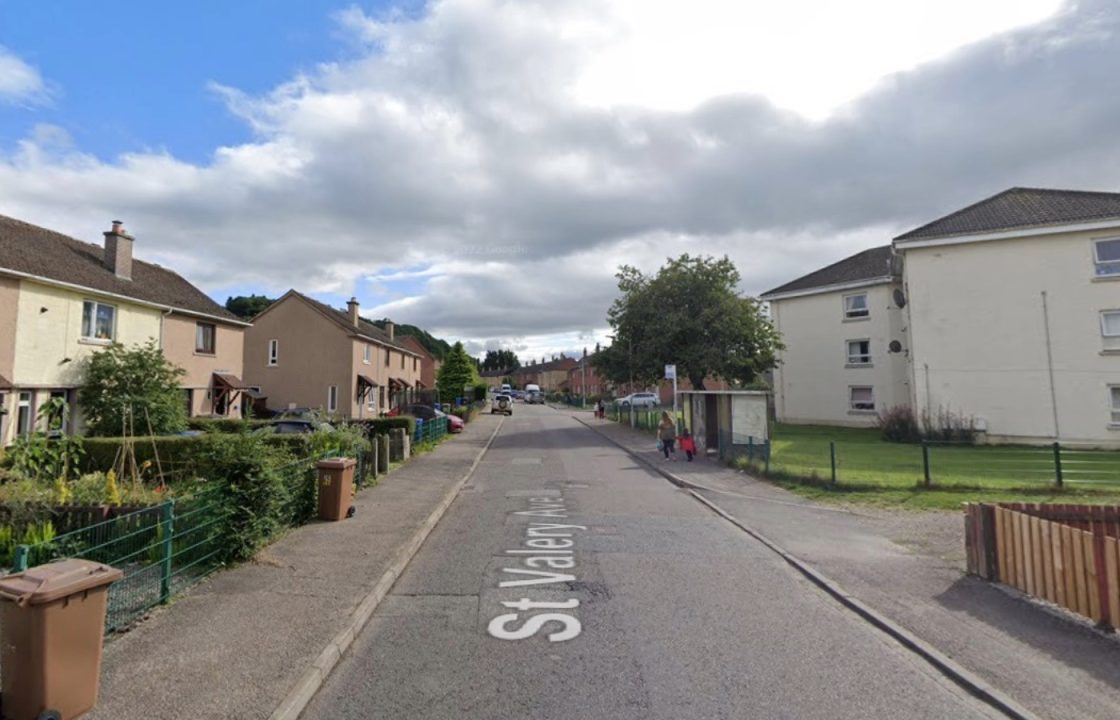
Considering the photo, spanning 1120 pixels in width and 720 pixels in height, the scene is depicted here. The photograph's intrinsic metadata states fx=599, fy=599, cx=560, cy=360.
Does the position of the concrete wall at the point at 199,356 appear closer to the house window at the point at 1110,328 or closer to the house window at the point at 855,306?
the house window at the point at 855,306

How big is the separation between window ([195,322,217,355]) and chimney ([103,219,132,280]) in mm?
3612

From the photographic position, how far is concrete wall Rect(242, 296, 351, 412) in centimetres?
3512

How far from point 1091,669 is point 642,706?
3764 millimetres

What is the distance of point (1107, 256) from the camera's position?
71.7 ft

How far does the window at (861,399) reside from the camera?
1197 inches

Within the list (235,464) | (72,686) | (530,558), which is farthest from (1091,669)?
(235,464)

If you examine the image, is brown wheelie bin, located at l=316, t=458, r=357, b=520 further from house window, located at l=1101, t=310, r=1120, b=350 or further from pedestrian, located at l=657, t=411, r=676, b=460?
house window, located at l=1101, t=310, r=1120, b=350

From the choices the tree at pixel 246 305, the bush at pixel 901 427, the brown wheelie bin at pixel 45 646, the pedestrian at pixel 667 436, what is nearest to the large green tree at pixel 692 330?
the bush at pixel 901 427

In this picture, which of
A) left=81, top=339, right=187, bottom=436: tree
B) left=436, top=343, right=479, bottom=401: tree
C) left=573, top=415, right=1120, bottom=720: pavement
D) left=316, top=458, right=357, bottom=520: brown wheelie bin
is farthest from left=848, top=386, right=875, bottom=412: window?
left=436, top=343, right=479, bottom=401: tree

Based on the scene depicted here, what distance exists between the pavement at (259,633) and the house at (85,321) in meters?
14.5

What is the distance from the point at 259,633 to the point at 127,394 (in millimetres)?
18462

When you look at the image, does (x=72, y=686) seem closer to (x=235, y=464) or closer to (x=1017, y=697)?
(x=235, y=464)

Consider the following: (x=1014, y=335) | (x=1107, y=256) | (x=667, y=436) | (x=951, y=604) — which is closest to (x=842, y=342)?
(x=1014, y=335)

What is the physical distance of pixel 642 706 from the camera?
397 cm
